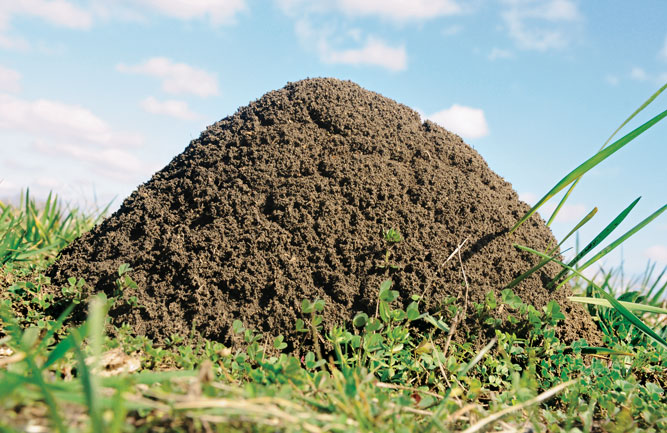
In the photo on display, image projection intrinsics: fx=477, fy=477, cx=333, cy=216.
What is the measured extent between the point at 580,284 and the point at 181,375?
437 centimetres

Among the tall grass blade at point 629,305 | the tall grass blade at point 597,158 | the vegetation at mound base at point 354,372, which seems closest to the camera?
the vegetation at mound base at point 354,372

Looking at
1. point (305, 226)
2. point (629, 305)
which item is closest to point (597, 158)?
point (629, 305)

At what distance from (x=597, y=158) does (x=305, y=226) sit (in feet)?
5.42

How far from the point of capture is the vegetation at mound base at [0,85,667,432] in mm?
1115

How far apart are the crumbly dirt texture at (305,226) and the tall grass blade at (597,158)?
1.06ft

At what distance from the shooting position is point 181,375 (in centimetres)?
139

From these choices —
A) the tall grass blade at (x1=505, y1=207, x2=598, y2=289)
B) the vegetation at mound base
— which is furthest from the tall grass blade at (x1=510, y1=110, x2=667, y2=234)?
the tall grass blade at (x1=505, y1=207, x2=598, y2=289)

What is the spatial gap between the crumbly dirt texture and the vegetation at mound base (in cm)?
11

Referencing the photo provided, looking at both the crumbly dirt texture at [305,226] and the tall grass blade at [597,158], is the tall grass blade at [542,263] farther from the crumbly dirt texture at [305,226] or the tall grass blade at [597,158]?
the tall grass blade at [597,158]

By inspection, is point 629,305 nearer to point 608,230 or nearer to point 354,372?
point 608,230

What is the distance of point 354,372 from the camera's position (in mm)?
1614

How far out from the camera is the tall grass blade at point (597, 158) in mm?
2488

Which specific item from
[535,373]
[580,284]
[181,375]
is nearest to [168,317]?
[181,375]

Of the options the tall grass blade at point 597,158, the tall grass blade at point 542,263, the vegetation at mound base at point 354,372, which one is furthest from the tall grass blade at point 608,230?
the tall grass blade at point 597,158
